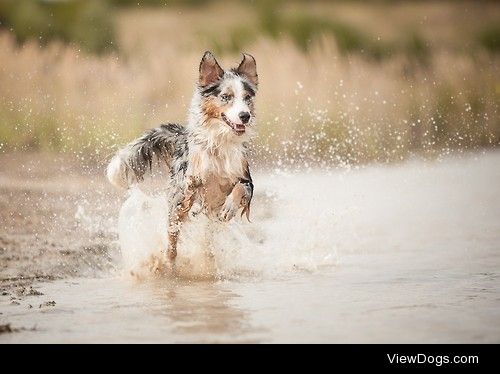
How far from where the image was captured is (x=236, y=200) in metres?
6.97

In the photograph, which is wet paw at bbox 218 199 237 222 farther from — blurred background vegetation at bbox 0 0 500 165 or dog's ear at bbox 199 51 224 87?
blurred background vegetation at bbox 0 0 500 165

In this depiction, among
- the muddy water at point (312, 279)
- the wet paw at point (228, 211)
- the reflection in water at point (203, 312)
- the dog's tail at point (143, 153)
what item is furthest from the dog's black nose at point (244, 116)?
the reflection in water at point (203, 312)

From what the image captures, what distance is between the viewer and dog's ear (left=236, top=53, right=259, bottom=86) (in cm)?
729

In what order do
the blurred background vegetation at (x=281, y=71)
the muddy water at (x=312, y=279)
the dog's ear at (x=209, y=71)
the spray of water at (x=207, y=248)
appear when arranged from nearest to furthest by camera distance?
the muddy water at (x=312, y=279)
the dog's ear at (x=209, y=71)
the spray of water at (x=207, y=248)
the blurred background vegetation at (x=281, y=71)

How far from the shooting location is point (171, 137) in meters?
7.69

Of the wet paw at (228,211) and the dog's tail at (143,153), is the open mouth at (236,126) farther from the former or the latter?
the dog's tail at (143,153)

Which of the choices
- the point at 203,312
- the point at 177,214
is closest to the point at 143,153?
the point at 177,214

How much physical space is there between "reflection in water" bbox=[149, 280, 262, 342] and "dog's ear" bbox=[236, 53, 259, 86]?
1622 mm

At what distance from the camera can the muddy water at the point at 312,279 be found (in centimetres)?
518

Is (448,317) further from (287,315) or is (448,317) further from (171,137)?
(171,137)

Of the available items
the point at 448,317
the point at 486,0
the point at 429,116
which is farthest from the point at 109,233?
the point at 486,0

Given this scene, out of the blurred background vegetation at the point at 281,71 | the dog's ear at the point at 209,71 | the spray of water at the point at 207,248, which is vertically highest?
the blurred background vegetation at the point at 281,71

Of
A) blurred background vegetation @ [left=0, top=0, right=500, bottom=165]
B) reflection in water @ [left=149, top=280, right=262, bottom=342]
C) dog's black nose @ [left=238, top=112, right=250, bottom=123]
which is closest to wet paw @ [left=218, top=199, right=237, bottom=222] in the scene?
reflection in water @ [left=149, top=280, right=262, bottom=342]

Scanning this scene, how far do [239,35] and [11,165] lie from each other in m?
4.97
